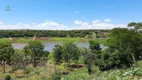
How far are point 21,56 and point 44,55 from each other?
6737 millimetres

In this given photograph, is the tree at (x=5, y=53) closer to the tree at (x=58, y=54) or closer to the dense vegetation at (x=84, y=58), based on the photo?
the dense vegetation at (x=84, y=58)

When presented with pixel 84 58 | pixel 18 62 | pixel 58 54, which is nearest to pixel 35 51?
pixel 58 54

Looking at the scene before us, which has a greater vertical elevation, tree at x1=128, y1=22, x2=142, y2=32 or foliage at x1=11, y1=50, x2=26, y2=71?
tree at x1=128, y1=22, x2=142, y2=32

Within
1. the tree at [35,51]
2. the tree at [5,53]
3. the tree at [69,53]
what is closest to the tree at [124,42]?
the tree at [69,53]

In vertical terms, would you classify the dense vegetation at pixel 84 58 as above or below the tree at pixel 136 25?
below

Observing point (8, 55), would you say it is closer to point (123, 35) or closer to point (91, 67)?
point (91, 67)

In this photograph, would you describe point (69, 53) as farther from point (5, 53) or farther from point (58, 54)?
point (5, 53)

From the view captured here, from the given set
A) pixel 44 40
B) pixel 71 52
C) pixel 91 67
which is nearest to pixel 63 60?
pixel 71 52

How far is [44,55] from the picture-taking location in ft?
133

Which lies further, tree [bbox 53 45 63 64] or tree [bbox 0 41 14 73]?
tree [bbox 53 45 63 64]

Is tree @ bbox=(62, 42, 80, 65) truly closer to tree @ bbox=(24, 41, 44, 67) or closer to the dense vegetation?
the dense vegetation

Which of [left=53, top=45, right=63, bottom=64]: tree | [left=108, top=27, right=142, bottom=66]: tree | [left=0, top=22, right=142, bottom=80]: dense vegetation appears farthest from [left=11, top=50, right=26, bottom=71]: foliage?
[left=108, top=27, right=142, bottom=66]: tree

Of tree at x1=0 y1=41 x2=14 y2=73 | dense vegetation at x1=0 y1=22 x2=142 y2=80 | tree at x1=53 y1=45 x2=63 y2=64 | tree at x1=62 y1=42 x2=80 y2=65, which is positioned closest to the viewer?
dense vegetation at x1=0 y1=22 x2=142 y2=80

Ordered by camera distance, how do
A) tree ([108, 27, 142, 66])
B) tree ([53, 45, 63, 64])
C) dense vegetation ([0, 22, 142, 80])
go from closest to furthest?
1. dense vegetation ([0, 22, 142, 80])
2. tree ([108, 27, 142, 66])
3. tree ([53, 45, 63, 64])
